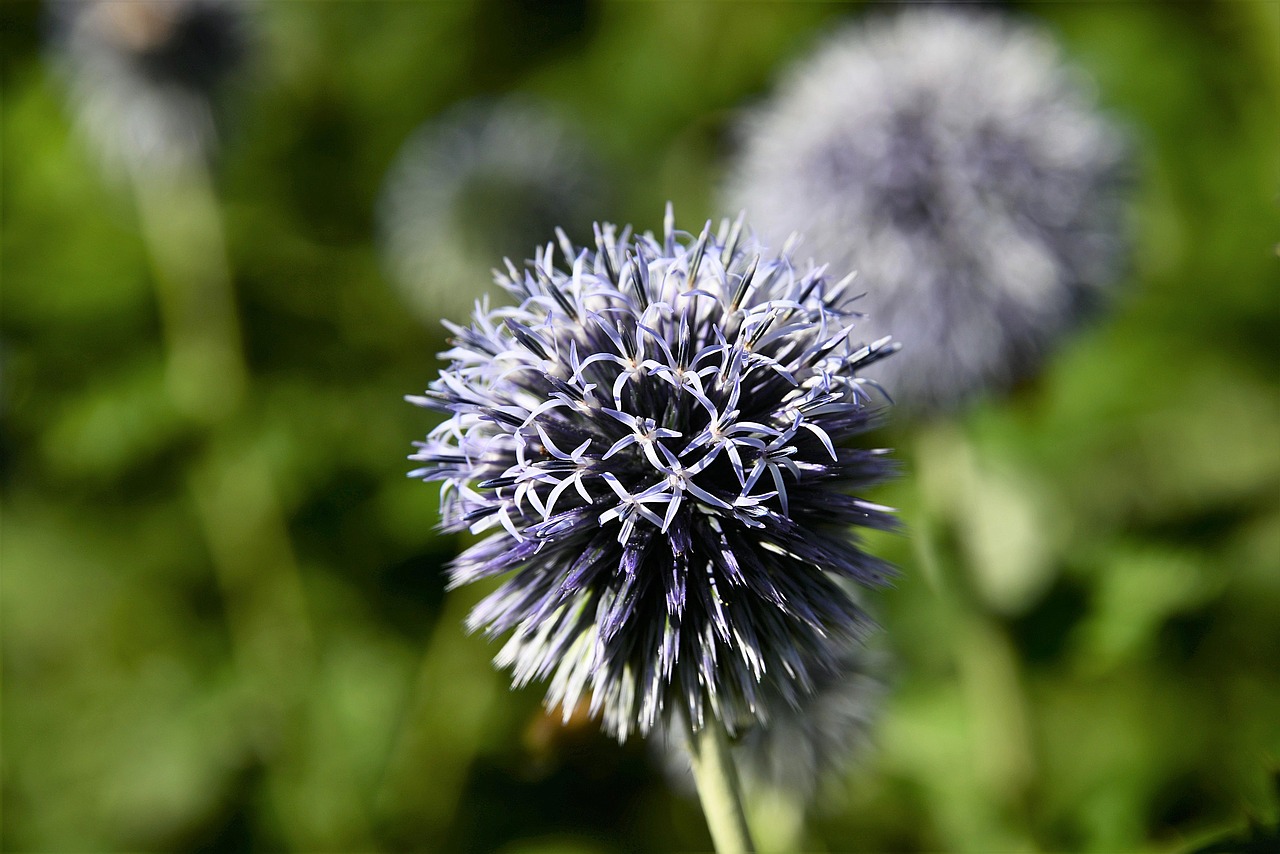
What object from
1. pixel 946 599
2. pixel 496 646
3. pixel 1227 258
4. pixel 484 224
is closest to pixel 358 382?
pixel 484 224

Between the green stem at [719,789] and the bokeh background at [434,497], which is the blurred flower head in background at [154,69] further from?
the green stem at [719,789]

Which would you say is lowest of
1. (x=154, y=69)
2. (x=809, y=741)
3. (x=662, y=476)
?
(x=809, y=741)

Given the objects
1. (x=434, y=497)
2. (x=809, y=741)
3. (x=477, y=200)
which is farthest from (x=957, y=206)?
(x=434, y=497)

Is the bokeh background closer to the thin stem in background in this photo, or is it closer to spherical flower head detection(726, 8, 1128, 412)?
the thin stem in background

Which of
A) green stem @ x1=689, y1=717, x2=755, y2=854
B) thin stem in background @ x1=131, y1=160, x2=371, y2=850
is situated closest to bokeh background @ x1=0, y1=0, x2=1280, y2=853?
thin stem in background @ x1=131, y1=160, x2=371, y2=850

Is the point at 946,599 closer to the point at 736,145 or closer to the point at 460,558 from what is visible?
the point at 460,558

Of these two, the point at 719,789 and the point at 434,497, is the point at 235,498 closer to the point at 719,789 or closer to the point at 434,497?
the point at 434,497

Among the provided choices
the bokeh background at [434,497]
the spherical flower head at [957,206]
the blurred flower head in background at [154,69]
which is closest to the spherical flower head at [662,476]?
the bokeh background at [434,497]
